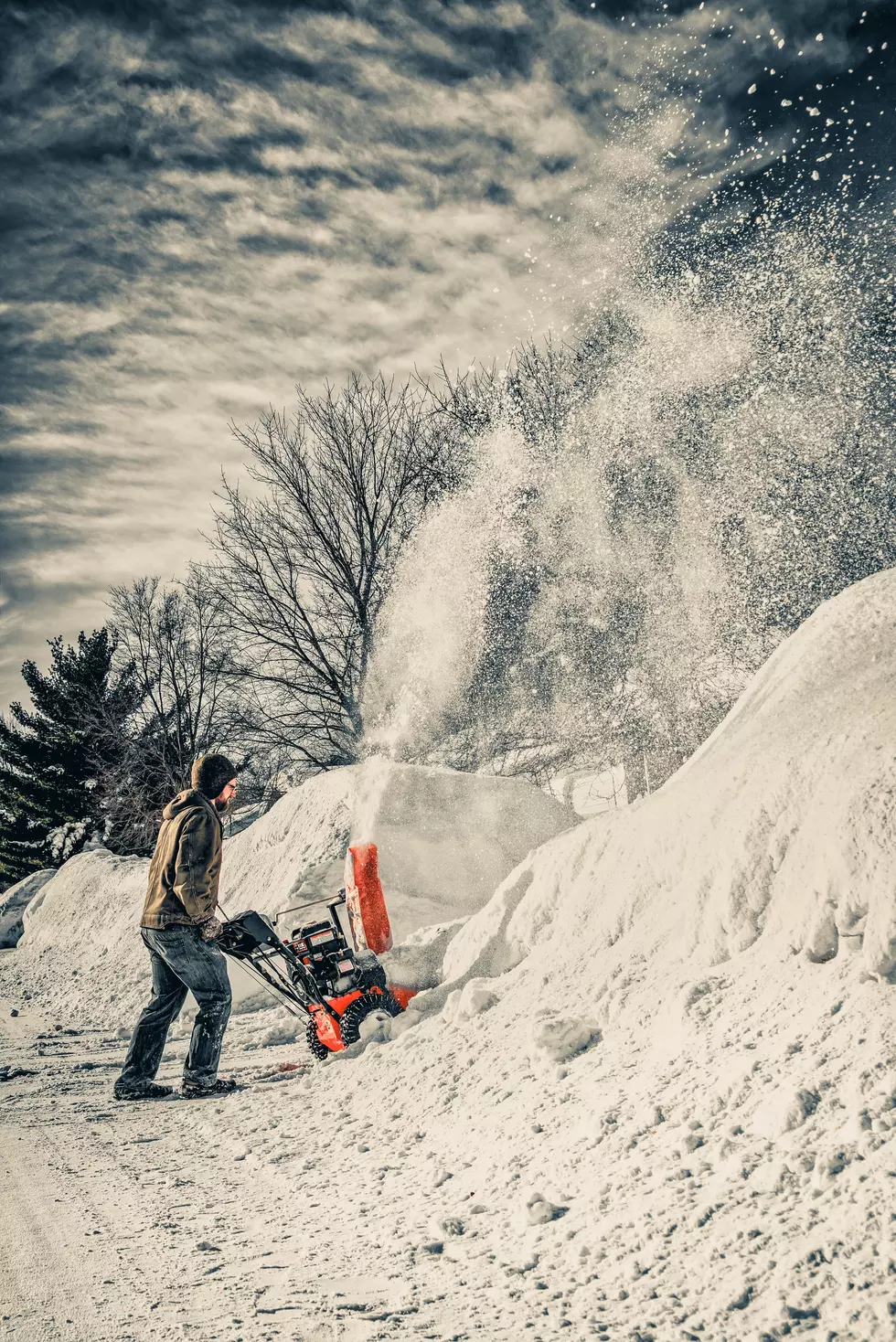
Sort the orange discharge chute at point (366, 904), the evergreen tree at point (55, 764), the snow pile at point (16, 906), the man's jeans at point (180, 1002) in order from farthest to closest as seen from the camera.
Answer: the evergreen tree at point (55, 764)
the snow pile at point (16, 906)
the orange discharge chute at point (366, 904)
the man's jeans at point (180, 1002)

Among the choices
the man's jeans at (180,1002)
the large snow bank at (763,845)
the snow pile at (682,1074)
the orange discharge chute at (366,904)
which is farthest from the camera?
the orange discharge chute at (366,904)

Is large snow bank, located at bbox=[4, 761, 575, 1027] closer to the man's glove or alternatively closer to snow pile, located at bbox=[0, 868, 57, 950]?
the man's glove

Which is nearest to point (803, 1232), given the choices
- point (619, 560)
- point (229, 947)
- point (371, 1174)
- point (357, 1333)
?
point (357, 1333)

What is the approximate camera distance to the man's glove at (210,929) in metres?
4.74

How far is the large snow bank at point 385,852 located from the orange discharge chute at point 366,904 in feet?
1.30

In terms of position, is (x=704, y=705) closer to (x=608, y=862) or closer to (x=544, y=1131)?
(x=608, y=862)

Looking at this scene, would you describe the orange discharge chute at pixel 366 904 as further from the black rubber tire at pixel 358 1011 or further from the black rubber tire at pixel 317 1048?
the black rubber tire at pixel 317 1048

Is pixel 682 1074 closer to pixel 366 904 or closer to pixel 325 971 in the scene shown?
pixel 325 971

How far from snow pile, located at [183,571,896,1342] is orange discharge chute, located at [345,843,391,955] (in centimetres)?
81

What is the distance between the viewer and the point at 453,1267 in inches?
91.9

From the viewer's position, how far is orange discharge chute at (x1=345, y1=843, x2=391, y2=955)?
5.52 meters

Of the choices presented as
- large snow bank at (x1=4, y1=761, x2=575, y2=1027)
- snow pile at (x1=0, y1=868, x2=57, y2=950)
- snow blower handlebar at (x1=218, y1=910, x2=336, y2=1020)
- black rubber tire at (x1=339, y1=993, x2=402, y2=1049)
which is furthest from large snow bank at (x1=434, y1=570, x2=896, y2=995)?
snow pile at (x1=0, y1=868, x2=57, y2=950)

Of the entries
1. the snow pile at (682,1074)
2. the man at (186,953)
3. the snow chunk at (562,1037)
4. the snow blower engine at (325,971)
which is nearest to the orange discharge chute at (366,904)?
the snow blower engine at (325,971)

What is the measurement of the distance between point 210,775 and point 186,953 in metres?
1.06
